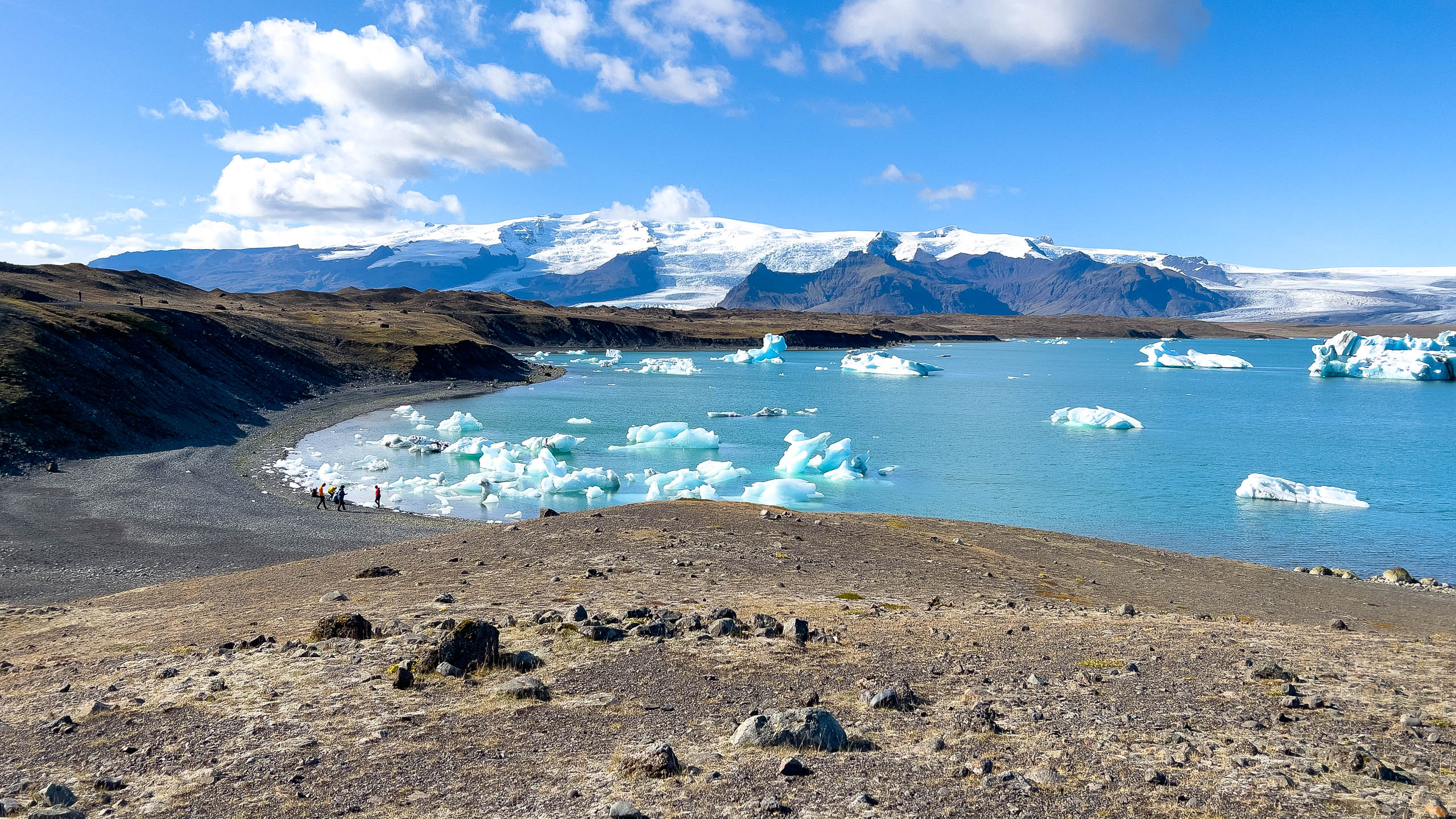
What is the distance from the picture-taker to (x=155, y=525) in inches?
1041

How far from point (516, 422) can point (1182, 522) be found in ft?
142

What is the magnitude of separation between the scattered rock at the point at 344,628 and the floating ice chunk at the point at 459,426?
42.2 m

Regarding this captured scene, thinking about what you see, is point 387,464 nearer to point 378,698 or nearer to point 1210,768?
point 378,698

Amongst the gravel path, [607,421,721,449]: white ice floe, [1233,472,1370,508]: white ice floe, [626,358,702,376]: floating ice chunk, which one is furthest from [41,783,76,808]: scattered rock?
[626,358,702,376]: floating ice chunk

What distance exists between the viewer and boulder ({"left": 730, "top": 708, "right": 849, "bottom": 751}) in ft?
25.7

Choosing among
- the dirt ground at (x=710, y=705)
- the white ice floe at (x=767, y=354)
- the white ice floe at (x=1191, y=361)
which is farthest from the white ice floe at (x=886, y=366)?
the dirt ground at (x=710, y=705)

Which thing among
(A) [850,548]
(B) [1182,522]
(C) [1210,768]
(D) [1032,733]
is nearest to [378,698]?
(D) [1032,733]

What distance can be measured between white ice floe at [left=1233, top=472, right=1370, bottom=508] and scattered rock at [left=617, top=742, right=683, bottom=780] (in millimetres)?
34320

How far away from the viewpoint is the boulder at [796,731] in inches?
308

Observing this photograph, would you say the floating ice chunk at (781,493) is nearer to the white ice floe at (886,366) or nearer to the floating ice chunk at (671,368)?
the floating ice chunk at (671,368)

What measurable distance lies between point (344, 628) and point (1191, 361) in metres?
143

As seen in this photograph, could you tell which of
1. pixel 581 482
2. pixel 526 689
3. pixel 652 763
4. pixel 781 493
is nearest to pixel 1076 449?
pixel 781 493

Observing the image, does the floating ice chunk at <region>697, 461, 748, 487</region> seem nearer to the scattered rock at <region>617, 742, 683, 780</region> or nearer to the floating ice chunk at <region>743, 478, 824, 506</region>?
the floating ice chunk at <region>743, 478, 824, 506</region>

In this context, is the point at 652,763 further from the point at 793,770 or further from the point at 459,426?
the point at 459,426
